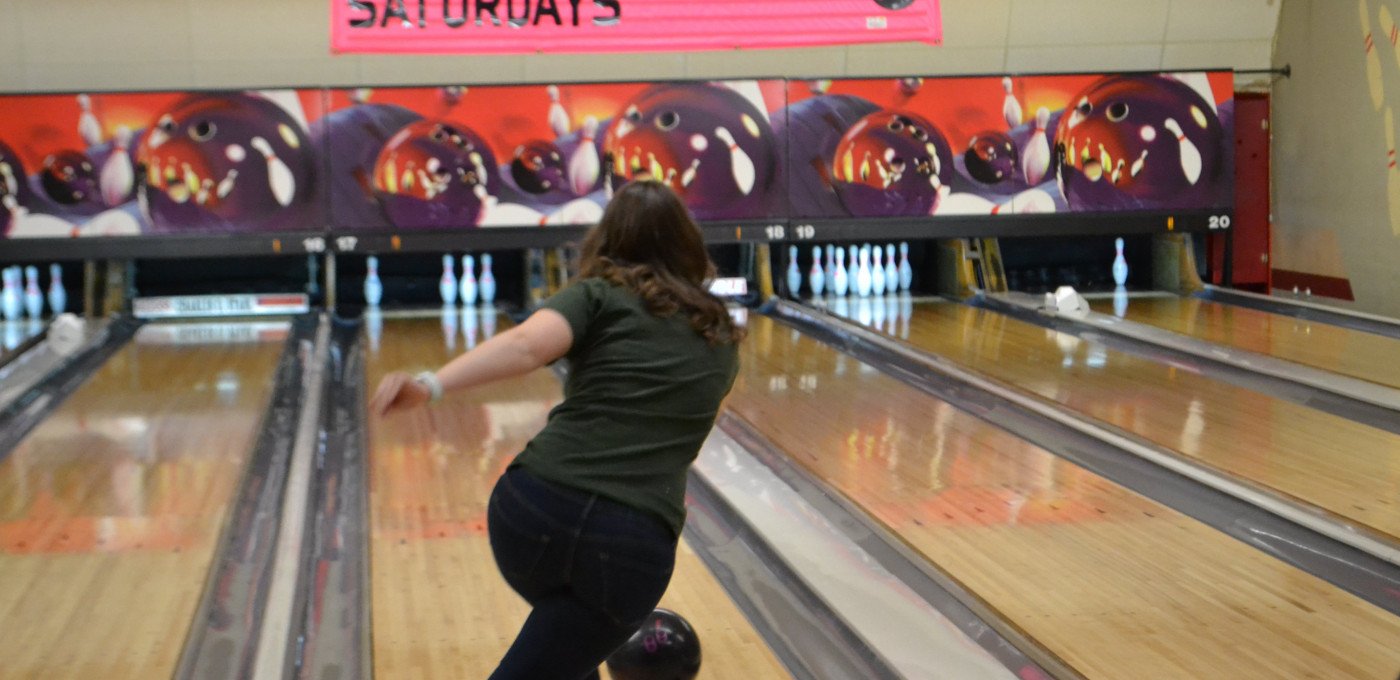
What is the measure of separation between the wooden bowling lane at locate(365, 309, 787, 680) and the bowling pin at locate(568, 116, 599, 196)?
6.55 ft

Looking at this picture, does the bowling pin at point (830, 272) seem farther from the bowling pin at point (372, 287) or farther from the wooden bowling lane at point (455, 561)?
the wooden bowling lane at point (455, 561)

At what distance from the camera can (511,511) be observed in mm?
1763

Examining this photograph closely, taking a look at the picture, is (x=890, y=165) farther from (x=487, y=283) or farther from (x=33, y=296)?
(x=33, y=296)

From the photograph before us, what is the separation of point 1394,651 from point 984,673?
0.76 meters

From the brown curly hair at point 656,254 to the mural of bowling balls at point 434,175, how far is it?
16.9ft

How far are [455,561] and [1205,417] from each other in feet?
8.23

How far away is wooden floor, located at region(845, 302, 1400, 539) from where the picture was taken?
12.1 ft

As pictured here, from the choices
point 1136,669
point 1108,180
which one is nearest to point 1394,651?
point 1136,669

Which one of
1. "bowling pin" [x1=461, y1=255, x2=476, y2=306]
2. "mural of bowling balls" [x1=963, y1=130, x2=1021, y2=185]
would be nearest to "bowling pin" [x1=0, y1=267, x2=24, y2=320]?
"bowling pin" [x1=461, y1=255, x2=476, y2=306]

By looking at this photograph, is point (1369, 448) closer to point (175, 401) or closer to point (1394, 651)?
point (1394, 651)

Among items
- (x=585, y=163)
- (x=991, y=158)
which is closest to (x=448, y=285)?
(x=585, y=163)

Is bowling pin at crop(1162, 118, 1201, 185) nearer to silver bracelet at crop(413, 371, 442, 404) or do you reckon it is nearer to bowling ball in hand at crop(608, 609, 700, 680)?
bowling ball in hand at crop(608, 609, 700, 680)

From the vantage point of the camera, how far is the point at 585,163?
6.99 m

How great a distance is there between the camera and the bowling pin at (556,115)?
697 cm
